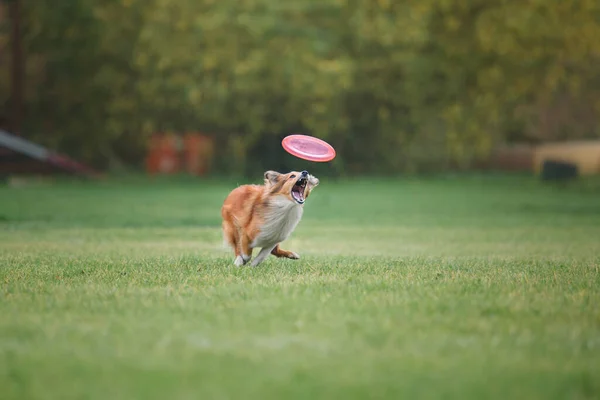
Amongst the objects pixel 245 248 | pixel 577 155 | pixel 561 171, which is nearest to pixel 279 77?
pixel 561 171

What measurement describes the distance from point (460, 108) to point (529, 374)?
3727 centimetres

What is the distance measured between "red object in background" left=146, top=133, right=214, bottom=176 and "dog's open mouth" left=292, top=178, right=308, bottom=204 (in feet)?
108

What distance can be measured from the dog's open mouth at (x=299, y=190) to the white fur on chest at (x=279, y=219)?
11cm

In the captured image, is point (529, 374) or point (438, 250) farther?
point (438, 250)

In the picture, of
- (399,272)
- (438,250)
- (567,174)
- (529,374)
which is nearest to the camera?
(529,374)

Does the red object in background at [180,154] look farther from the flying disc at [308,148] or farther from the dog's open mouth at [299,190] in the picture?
the dog's open mouth at [299,190]

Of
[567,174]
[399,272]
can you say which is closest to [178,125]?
[567,174]

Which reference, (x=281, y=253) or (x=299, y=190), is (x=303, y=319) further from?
(x=281, y=253)

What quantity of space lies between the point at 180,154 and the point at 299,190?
113 ft

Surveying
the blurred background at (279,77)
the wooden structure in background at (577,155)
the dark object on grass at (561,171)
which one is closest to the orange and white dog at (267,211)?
the blurred background at (279,77)

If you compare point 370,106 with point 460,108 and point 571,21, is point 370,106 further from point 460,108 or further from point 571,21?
point 571,21

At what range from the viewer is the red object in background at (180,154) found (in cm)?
4291

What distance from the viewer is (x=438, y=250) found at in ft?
44.3

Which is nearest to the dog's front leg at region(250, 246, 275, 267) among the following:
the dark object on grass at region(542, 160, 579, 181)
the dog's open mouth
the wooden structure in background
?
the dog's open mouth
